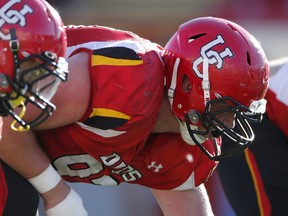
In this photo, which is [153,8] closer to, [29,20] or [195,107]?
[195,107]

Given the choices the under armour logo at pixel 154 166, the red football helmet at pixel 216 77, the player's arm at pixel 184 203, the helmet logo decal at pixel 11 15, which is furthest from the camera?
the player's arm at pixel 184 203

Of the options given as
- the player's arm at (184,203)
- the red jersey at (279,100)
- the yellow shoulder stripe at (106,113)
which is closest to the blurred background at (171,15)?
the red jersey at (279,100)

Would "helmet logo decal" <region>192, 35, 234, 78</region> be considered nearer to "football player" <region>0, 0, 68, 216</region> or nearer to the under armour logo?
the under armour logo

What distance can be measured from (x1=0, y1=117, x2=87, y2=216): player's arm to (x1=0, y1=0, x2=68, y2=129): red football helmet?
280 mm

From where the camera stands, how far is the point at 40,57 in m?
2.26

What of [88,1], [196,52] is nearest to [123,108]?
[196,52]

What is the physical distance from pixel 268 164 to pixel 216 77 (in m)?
0.67

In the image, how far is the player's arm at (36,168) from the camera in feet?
8.47

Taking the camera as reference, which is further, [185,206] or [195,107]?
[185,206]

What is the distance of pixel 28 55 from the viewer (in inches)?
88.7

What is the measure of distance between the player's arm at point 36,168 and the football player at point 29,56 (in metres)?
0.24

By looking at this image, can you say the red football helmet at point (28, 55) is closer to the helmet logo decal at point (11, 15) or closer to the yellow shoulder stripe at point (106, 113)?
the helmet logo decal at point (11, 15)

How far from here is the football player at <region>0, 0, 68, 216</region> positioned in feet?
7.33

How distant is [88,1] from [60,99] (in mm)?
4305
